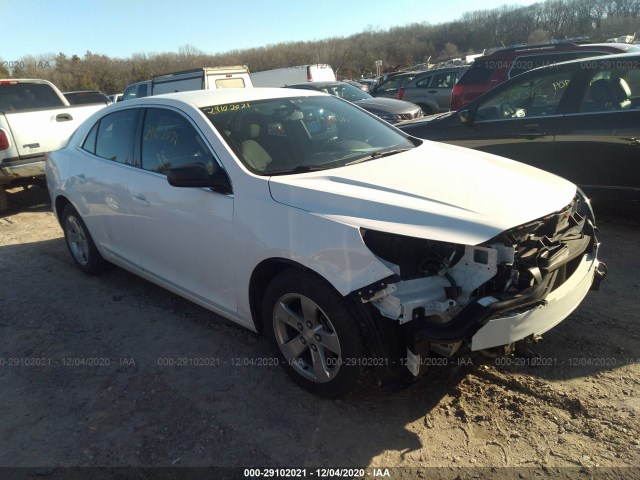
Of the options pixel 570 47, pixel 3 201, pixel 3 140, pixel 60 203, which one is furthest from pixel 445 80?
pixel 60 203

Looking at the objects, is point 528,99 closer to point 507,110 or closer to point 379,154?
point 507,110

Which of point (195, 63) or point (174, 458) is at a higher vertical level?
point (195, 63)

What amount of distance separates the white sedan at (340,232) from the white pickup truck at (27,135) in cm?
415

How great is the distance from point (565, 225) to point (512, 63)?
7.94 metres

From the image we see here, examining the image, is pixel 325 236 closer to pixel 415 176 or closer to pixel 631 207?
pixel 415 176

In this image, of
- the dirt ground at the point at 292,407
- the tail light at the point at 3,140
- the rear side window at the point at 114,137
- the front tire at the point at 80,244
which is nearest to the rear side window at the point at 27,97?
the tail light at the point at 3,140

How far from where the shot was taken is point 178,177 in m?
3.03

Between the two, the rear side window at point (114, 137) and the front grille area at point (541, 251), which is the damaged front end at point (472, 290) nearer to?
the front grille area at point (541, 251)

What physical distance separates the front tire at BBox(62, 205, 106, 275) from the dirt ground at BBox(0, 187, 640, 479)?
947 millimetres

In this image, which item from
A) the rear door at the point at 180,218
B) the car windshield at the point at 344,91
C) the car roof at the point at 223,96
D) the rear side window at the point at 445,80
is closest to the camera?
the rear door at the point at 180,218

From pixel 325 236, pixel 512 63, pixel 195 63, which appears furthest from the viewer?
pixel 195 63

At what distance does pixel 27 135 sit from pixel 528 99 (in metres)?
6.99

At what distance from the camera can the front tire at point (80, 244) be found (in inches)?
189

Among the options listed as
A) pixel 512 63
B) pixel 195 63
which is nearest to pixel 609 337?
pixel 512 63
